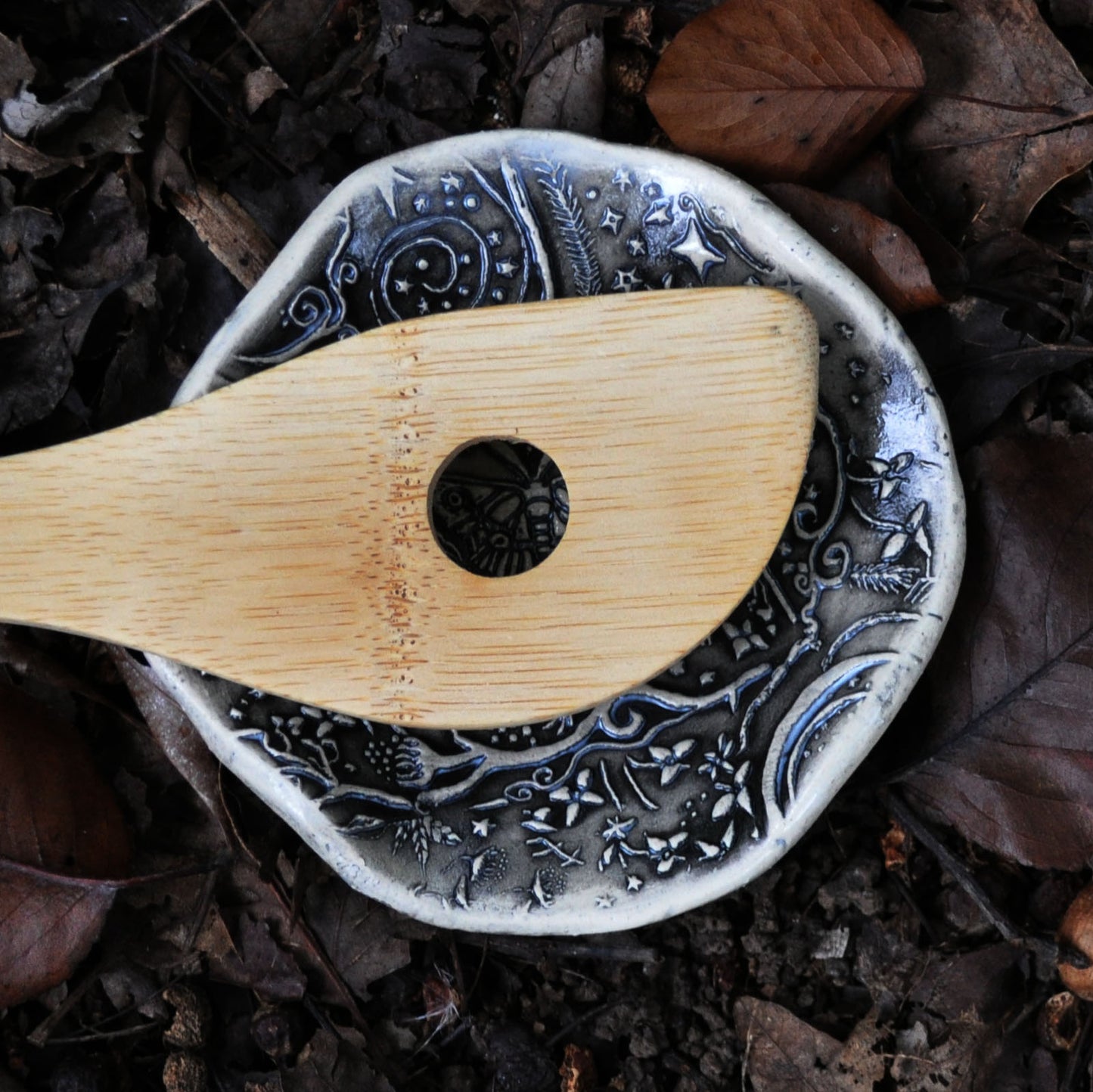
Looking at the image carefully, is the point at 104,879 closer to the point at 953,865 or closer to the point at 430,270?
the point at 430,270

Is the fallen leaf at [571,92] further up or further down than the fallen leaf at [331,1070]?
further up

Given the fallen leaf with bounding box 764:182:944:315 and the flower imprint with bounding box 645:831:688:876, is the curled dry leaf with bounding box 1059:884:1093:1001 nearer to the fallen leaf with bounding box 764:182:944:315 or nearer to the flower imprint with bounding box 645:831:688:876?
the flower imprint with bounding box 645:831:688:876

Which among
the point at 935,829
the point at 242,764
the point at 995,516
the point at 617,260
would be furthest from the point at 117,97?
the point at 935,829

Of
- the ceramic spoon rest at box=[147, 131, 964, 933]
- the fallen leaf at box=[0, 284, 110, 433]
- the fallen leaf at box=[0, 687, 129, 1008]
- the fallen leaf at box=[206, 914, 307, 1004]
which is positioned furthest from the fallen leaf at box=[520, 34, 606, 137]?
the fallen leaf at box=[206, 914, 307, 1004]

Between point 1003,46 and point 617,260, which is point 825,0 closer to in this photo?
point 1003,46

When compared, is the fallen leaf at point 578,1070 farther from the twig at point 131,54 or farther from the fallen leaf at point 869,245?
the twig at point 131,54

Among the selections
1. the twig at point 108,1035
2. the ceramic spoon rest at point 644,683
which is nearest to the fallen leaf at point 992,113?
the ceramic spoon rest at point 644,683
